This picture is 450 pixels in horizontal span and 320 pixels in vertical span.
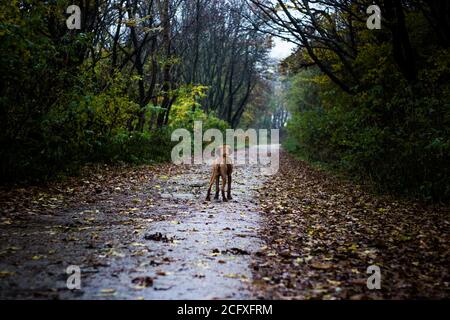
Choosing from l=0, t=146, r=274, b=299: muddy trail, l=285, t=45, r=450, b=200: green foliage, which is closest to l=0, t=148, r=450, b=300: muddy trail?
l=0, t=146, r=274, b=299: muddy trail

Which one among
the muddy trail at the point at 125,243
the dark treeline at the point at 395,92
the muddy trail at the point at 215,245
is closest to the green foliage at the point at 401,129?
the dark treeline at the point at 395,92

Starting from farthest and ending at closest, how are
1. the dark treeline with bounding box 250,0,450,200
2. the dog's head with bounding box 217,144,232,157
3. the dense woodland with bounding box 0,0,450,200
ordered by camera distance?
the dog's head with bounding box 217,144,232,157, the dark treeline with bounding box 250,0,450,200, the dense woodland with bounding box 0,0,450,200

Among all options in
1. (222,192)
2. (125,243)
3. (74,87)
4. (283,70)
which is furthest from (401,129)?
(283,70)

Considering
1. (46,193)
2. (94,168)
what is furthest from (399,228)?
(94,168)

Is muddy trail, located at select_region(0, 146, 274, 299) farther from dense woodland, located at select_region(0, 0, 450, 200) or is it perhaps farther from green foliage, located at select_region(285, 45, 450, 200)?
green foliage, located at select_region(285, 45, 450, 200)

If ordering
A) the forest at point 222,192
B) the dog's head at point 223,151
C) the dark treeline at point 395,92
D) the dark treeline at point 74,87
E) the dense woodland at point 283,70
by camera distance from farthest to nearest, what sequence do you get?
the dog's head at point 223,151, the dark treeline at point 395,92, the dense woodland at point 283,70, the dark treeline at point 74,87, the forest at point 222,192

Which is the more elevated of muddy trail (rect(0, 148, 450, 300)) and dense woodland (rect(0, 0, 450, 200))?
dense woodland (rect(0, 0, 450, 200))

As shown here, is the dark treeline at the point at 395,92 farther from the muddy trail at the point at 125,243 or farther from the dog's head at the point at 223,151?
the dog's head at the point at 223,151

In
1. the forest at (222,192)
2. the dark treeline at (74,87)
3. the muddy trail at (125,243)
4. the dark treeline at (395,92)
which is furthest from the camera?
the dark treeline at (395,92)

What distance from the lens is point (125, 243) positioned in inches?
234

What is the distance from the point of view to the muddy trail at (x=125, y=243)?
4.20m

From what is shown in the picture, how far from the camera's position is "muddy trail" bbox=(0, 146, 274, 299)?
4.20 meters

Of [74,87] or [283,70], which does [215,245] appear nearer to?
[74,87]
